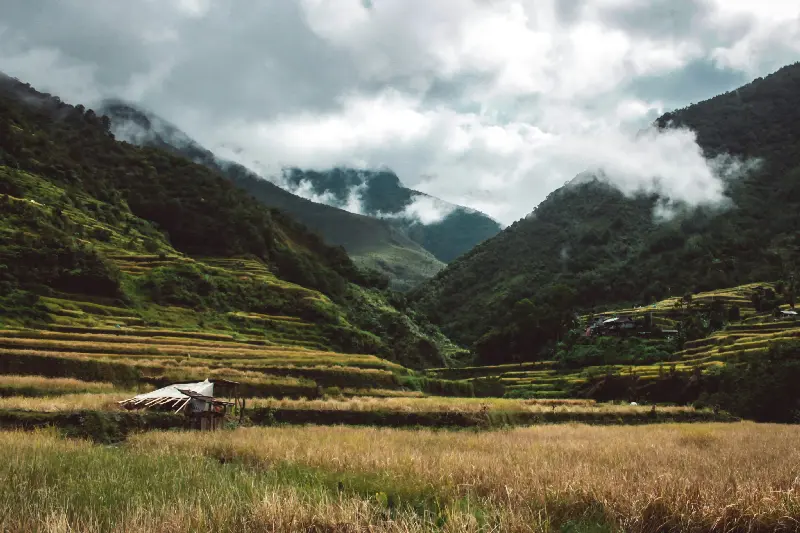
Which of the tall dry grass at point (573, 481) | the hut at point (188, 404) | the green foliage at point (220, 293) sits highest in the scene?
the green foliage at point (220, 293)

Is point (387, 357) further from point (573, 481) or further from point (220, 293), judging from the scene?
point (573, 481)

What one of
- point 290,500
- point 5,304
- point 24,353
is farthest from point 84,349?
point 290,500

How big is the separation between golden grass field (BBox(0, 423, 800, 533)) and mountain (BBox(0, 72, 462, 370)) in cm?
2840

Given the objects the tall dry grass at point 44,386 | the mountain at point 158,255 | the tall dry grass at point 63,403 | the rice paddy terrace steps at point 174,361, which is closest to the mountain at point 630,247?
the mountain at point 158,255

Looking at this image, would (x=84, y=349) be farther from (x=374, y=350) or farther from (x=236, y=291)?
(x=374, y=350)

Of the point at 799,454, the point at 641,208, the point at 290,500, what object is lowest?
the point at 799,454

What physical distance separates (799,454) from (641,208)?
16550 centimetres

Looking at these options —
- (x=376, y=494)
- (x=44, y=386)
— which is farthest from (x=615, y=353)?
(x=376, y=494)

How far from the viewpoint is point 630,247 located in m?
142

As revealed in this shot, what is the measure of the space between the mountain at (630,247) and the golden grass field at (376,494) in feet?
269

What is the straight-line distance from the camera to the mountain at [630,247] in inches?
4510

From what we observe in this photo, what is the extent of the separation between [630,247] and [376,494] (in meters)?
148

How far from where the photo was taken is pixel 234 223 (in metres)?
97.5

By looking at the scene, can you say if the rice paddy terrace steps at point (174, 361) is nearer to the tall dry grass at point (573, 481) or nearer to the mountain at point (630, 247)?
the tall dry grass at point (573, 481)
